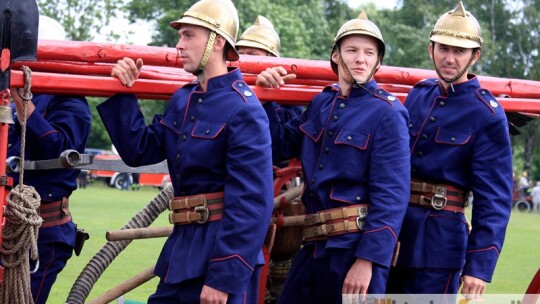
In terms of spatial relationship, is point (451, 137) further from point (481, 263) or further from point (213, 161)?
point (213, 161)

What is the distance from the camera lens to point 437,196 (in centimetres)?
578

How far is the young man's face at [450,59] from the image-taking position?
5.87m

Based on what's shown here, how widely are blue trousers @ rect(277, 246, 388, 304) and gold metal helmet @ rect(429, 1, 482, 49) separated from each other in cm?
124

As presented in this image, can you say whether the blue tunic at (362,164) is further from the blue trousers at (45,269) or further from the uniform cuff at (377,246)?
the blue trousers at (45,269)

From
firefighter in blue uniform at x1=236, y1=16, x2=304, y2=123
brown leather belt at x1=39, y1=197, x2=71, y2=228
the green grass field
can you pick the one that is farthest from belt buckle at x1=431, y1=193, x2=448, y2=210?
the green grass field

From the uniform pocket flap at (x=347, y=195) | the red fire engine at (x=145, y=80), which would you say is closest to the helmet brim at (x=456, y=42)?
the red fire engine at (x=145, y=80)

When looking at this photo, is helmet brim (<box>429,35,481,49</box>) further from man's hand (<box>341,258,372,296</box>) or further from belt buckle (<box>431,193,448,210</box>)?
man's hand (<box>341,258,372,296</box>)

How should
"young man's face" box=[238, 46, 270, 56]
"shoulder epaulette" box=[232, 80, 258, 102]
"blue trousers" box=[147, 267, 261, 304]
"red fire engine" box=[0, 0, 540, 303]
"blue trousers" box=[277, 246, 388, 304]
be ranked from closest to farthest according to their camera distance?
"red fire engine" box=[0, 0, 540, 303] → "blue trousers" box=[147, 267, 261, 304] → "shoulder epaulette" box=[232, 80, 258, 102] → "blue trousers" box=[277, 246, 388, 304] → "young man's face" box=[238, 46, 270, 56]

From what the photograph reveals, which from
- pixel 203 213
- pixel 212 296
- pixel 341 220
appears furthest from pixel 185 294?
pixel 341 220

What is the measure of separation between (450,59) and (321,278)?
132 cm

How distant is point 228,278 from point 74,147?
1.49m

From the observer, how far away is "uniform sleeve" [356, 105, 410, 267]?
527cm

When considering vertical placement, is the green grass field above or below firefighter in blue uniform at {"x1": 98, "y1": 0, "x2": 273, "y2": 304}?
below

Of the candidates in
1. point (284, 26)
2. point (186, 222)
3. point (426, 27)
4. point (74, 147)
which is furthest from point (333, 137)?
point (426, 27)
